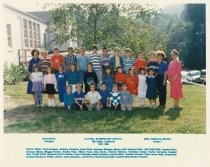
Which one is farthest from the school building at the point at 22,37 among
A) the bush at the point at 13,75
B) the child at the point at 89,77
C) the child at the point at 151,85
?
the child at the point at 151,85

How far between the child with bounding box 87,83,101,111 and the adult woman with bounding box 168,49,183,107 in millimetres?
1477

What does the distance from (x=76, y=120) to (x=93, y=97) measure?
0.82 metres

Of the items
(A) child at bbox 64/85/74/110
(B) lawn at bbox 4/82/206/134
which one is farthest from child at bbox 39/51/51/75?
(B) lawn at bbox 4/82/206/134

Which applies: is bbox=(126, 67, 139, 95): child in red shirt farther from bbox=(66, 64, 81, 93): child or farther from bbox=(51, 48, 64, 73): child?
bbox=(51, 48, 64, 73): child

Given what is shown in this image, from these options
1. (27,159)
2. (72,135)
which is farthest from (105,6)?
(27,159)

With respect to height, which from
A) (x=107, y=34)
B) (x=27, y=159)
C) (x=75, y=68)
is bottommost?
(x=27, y=159)

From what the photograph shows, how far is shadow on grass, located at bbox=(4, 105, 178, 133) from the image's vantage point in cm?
609

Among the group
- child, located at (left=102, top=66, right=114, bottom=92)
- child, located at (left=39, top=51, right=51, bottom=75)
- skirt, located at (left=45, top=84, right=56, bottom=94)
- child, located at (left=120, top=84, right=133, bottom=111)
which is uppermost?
child, located at (left=39, top=51, right=51, bottom=75)

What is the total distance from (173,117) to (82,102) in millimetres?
1775

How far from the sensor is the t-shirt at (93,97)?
283 inches

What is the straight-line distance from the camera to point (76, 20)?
931 centimetres

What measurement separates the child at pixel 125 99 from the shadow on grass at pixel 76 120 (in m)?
0.14

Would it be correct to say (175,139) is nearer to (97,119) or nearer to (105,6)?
(97,119)

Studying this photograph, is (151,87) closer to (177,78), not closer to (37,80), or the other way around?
(177,78)
